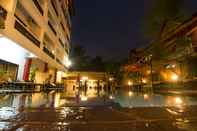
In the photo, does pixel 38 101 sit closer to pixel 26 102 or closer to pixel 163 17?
pixel 26 102

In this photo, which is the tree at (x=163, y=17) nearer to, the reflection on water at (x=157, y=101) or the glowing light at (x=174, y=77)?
the glowing light at (x=174, y=77)

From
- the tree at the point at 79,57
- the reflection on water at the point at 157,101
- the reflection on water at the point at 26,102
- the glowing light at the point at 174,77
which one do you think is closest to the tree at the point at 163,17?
the glowing light at the point at 174,77

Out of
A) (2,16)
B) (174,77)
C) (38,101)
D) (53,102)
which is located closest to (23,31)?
(2,16)

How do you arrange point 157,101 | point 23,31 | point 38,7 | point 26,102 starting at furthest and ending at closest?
point 38,7 → point 23,31 → point 157,101 → point 26,102

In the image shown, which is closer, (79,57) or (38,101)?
(38,101)

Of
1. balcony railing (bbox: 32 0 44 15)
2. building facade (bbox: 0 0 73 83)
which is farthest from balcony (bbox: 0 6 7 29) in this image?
balcony railing (bbox: 32 0 44 15)

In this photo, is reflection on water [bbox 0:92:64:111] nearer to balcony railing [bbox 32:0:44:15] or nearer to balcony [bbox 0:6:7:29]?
balcony [bbox 0:6:7:29]

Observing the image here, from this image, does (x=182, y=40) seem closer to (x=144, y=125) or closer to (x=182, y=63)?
(x=182, y=63)

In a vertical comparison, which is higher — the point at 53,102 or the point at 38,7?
the point at 38,7

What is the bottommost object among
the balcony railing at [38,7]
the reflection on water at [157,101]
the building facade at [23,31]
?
the reflection on water at [157,101]

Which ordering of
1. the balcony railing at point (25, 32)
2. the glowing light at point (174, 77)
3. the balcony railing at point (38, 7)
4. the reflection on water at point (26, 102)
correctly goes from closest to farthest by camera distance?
1. the reflection on water at point (26, 102)
2. the balcony railing at point (25, 32)
3. the balcony railing at point (38, 7)
4. the glowing light at point (174, 77)

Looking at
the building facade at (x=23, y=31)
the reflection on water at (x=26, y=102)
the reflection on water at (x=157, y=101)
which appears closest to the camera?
the reflection on water at (x=26, y=102)

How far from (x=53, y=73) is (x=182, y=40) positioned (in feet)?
71.1

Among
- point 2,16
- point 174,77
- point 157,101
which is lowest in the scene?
point 157,101
